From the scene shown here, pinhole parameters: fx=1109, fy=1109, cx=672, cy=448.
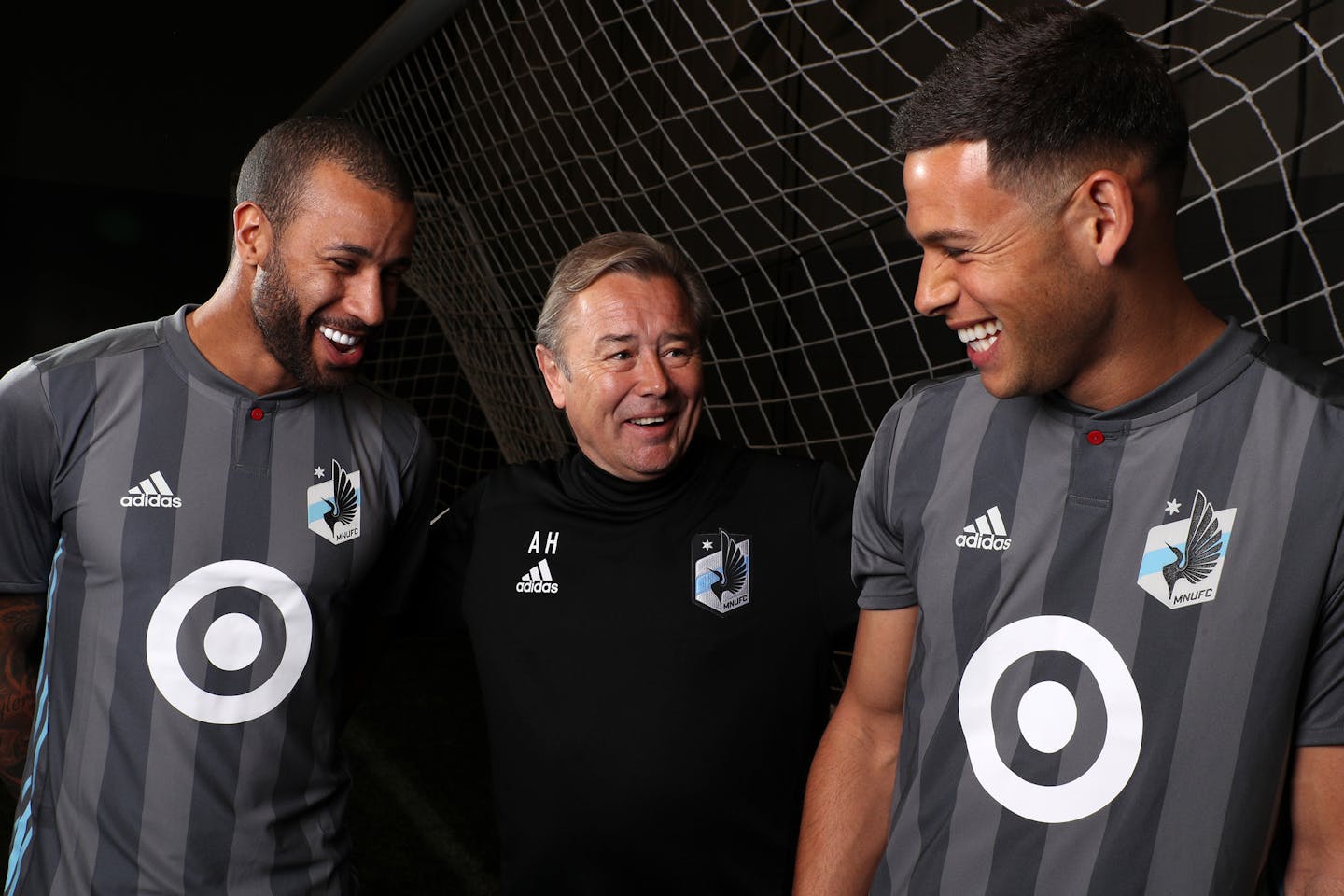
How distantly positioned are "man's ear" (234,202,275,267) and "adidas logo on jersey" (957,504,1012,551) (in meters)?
0.90

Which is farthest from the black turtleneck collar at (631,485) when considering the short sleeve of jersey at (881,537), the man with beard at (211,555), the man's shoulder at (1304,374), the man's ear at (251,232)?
the man's shoulder at (1304,374)

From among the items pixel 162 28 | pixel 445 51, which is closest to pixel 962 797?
pixel 445 51

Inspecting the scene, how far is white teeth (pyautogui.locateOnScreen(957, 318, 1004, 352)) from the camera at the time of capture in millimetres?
933

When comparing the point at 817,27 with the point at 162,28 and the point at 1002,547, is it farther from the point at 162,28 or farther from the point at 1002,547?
the point at 162,28

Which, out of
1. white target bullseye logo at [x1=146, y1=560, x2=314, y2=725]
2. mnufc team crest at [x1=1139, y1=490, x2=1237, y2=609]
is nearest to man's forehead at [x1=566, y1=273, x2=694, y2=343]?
white target bullseye logo at [x1=146, y1=560, x2=314, y2=725]

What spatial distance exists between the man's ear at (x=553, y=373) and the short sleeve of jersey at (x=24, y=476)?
602mm

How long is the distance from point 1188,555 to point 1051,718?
0.18 meters

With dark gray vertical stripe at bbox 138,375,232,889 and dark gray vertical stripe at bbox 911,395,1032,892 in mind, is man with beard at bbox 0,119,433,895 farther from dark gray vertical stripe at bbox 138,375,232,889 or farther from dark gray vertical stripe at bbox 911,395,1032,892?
dark gray vertical stripe at bbox 911,395,1032,892

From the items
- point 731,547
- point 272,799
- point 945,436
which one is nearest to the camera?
point 945,436

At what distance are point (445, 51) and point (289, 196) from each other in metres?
4.76

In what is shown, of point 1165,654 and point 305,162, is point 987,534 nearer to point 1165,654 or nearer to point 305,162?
point 1165,654

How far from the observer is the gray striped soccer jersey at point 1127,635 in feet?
2.85

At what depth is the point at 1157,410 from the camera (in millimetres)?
928

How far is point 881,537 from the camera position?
1106mm
